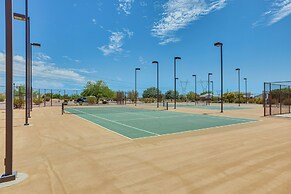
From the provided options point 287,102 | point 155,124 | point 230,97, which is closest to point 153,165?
point 155,124

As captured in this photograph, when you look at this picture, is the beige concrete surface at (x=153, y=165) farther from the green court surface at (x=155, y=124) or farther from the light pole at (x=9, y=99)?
the green court surface at (x=155, y=124)

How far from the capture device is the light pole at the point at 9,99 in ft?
10.2

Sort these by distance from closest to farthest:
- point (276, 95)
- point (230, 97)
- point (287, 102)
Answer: point (276, 95) → point (287, 102) → point (230, 97)

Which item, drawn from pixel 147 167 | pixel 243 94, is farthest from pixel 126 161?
pixel 243 94

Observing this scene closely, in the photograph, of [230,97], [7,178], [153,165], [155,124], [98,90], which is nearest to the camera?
[7,178]

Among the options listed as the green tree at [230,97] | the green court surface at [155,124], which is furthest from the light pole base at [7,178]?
the green tree at [230,97]

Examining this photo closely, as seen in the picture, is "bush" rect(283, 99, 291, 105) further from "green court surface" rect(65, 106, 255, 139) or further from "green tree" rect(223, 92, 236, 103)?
"green tree" rect(223, 92, 236, 103)

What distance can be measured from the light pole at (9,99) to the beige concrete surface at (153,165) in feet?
1.12

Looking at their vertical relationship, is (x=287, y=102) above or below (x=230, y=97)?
below

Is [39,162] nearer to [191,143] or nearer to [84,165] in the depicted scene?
[84,165]

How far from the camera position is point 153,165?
3787 mm

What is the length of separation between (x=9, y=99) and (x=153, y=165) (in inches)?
112

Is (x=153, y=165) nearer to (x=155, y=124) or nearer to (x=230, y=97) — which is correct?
(x=155, y=124)

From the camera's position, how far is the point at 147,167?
3.69 m
